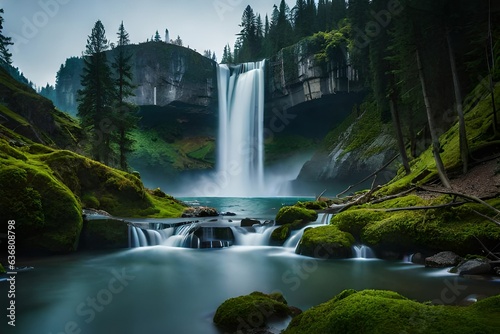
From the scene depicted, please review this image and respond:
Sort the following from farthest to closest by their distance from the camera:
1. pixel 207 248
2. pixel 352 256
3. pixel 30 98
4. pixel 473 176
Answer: pixel 30 98 → pixel 207 248 → pixel 473 176 → pixel 352 256

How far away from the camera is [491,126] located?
1381 cm

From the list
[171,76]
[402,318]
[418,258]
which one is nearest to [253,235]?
[418,258]

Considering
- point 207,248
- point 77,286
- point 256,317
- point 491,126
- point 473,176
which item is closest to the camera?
point 256,317

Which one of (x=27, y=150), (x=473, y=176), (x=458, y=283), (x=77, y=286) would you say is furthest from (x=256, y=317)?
(x=27, y=150)

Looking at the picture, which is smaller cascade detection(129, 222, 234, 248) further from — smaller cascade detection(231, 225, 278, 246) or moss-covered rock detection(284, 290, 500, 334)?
moss-covered rock detection(284, 290, 500, 334)

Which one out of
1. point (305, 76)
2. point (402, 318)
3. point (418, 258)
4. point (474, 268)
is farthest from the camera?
point (305, 76)

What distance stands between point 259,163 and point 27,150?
140 feet

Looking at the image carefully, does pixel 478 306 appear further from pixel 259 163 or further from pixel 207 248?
pixel 259 163

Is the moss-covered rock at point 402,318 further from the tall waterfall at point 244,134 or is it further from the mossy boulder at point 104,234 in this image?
the tall waterfall at point 244,134

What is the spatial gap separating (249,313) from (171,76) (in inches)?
2510

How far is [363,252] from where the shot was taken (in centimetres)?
1162

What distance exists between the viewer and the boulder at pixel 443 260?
9.40 meters

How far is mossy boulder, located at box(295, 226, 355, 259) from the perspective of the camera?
11.7 meters

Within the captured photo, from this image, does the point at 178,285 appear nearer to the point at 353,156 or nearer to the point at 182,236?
the point at 182,236
